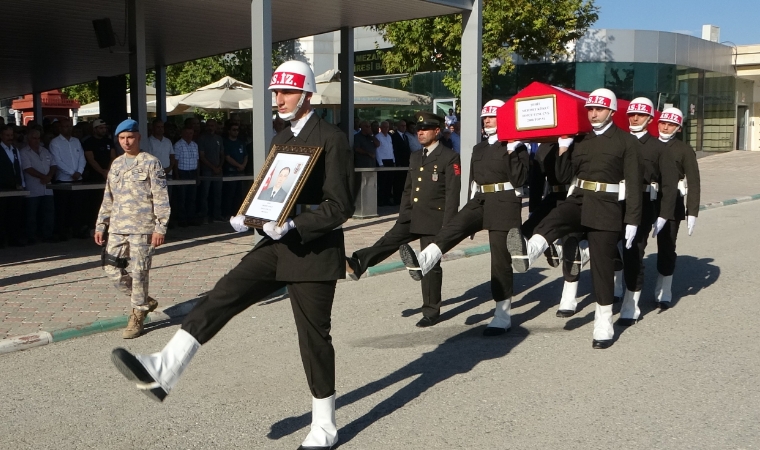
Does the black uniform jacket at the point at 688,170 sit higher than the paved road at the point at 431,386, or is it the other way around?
the black uniform jacket at the point at 688,170

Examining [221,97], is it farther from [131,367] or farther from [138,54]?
[131,367]

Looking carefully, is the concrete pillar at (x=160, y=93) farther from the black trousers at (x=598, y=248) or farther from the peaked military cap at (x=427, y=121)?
the black trousers at (x=598, y=248)

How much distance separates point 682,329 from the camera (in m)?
7.76

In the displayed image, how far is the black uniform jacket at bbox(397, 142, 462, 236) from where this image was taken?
7.79 metres

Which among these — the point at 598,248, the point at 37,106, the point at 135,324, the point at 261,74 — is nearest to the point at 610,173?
the point at 598,248

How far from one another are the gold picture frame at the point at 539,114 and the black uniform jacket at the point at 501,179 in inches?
7.8

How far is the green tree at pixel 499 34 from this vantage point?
27.1 m

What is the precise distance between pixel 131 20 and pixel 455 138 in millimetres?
8762

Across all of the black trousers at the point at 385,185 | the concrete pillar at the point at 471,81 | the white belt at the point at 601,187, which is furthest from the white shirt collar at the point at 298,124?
the black trousers at the point at 385,185

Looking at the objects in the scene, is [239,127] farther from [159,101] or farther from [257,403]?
[257,403]

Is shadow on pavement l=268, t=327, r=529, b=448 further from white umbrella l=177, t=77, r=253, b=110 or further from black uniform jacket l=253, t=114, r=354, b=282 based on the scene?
white umbrella l=177, t=77, r=253, b=110

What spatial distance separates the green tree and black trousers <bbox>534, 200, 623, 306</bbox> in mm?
19595

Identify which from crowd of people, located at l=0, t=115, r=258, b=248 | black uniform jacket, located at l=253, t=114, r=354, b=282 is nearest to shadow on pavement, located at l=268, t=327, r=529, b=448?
black uniform jacket, located at l=253, t=114, r=354, b=282

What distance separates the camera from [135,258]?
7.48 metres
